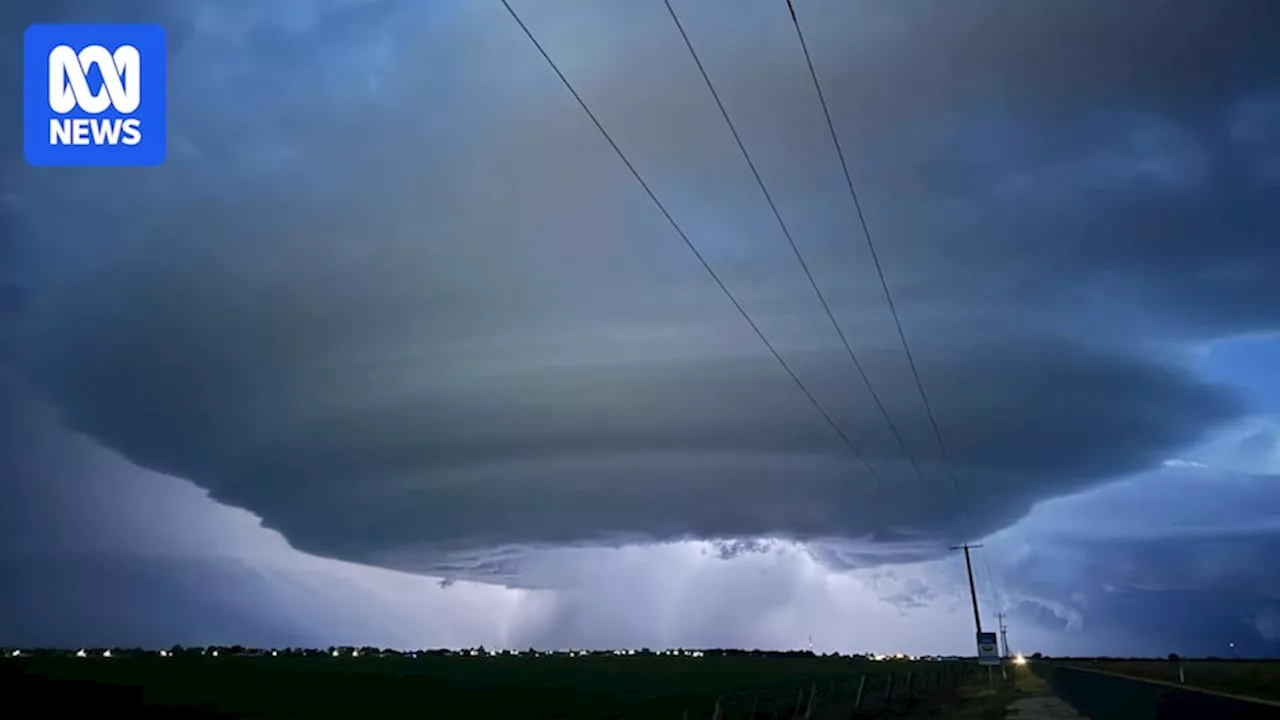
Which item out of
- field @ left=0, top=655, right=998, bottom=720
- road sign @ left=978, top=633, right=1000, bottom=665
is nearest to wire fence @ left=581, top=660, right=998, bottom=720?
field @ left=0, top=655, right=998, bottom=720

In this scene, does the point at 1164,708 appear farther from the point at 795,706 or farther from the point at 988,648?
the point at 988,648

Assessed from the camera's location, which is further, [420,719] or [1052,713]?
[420,719]

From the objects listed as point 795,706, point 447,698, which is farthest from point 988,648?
point 447,698

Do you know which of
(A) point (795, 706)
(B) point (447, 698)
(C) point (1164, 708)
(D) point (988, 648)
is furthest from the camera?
(B) point (447, 698)

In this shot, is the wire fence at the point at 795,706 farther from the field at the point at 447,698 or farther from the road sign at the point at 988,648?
the road sign at the point at 988,648

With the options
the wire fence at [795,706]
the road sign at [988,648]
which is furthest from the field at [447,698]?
the road sign at [988,648]

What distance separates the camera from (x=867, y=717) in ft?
182

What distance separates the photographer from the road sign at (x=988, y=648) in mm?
96000

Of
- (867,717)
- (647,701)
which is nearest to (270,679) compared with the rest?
(647,701)

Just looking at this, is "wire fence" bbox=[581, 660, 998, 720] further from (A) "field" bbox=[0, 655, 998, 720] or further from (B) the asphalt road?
(B) the asphalt road

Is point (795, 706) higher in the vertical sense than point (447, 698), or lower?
higher

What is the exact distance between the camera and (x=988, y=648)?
9856cm

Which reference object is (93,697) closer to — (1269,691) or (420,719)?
(420,719)

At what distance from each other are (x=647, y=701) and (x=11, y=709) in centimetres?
6139
